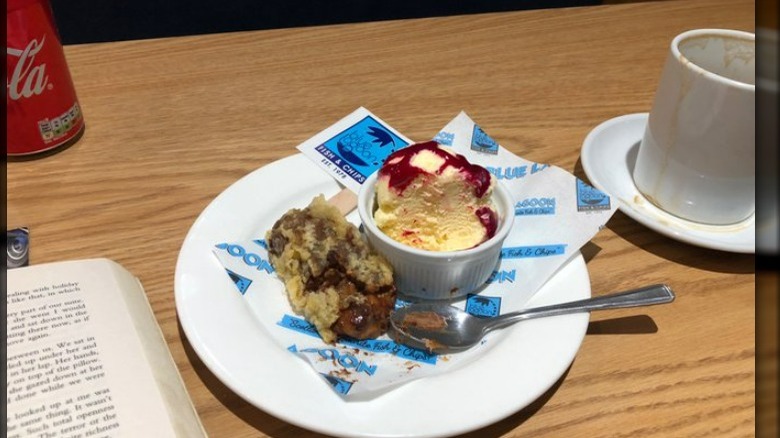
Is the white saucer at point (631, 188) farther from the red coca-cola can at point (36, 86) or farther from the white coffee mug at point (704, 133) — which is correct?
the red coca-cola can at point (36, 86)

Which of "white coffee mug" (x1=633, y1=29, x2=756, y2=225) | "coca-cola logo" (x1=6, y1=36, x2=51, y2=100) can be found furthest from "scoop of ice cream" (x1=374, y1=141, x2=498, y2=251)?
"coca-cola logo" (x1=6, y1=36, x2=51, y2=100)

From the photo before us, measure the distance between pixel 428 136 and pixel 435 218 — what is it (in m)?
0.32

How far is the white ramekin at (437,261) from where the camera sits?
73 cm

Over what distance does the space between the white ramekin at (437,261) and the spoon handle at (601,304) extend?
0.08 m

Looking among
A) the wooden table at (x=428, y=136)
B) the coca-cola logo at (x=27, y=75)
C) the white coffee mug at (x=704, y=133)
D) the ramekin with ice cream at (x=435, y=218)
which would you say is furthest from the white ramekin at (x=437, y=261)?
the coca-cola logo at (x=27, y=75)

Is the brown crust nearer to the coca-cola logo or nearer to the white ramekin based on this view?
the white ramekin

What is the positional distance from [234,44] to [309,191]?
1.82 ft

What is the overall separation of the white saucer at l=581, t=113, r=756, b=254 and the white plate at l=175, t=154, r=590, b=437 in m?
0.17

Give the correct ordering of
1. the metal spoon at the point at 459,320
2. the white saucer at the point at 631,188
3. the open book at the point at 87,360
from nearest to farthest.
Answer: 1. the open book at the point at 87,360
2. the metal spoon at the point at 459,320
3. the white saucer at the point at 631,188

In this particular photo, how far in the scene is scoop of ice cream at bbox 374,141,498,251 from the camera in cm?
76

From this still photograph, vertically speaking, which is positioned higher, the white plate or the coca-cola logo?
the coca-cola logo

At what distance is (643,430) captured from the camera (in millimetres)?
633

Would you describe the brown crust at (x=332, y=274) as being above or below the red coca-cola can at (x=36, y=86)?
below

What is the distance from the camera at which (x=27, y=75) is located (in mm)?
887
